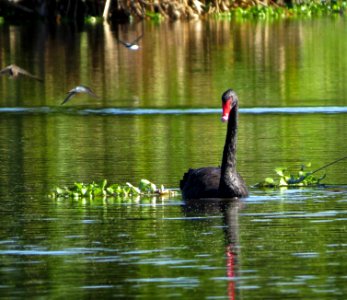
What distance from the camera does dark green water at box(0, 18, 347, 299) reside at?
12000mm

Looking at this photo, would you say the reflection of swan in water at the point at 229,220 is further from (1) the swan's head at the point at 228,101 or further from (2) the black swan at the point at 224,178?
(1) the swan's head at the point at 228,101

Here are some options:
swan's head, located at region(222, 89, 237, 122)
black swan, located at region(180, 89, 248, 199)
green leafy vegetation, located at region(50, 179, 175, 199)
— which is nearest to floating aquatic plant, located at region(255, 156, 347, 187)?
black swan, located at region(180, 89, 248, 199)

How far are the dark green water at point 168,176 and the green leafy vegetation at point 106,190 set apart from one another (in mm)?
144

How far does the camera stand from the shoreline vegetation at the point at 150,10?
65.4m

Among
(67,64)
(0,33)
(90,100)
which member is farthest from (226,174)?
(0,33)

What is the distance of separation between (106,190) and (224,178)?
1410 millimetres

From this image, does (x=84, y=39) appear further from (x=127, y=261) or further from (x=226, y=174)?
(x=127, y=261)

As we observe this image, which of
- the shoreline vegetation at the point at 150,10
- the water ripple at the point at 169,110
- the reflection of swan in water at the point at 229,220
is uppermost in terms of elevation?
the shoreline vegetation at the point at 150,10

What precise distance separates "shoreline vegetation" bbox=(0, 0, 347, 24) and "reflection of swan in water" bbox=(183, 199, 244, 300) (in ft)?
152

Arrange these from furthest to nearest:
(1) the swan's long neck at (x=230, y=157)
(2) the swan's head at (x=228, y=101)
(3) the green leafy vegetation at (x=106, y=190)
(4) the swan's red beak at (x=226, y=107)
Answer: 1. (3) the green leafy vegetation at (x=106, y=190)
2. (2) the swan's head at (x=228, y=101)
3. (4) the swan's red beak at (x=226, y=107)
4. (1) the swan's long neck at (x=230, y=157)

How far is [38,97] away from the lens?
32.1 m

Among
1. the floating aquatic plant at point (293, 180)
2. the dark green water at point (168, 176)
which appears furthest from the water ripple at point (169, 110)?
the floating aquatic plant at point (293, 180)

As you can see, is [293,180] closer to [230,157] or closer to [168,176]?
[230,157]

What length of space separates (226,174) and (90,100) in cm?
1507
